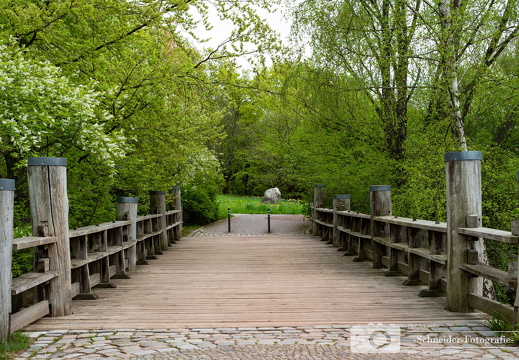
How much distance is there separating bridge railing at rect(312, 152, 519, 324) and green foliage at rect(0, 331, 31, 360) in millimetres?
3903

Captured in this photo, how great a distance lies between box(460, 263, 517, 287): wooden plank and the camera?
14.6 ft

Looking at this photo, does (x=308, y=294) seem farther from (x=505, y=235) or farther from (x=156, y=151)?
(x=156, y=151)

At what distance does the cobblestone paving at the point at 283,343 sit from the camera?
157 inches

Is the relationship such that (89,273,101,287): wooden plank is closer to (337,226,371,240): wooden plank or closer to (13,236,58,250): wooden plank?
(13,236,58,250): wooden plank

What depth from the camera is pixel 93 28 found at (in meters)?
8.78

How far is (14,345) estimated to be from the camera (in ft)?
13.7

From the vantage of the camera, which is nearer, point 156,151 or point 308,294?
point 308,294

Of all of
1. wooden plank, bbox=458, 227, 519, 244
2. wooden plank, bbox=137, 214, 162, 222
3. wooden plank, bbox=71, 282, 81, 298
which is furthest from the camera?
wooden plank, bbox=137, 214, 162, 222

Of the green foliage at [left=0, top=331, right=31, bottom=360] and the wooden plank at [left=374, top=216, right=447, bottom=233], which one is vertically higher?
the wooden plank at [left=374, top=216, right=447, bottom=233]

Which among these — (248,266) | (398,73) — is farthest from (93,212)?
(398,73)

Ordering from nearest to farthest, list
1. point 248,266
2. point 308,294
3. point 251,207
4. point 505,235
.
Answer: point 505,235
point 308,294
point 248,266
point 251,207

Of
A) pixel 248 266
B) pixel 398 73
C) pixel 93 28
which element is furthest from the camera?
pixel 398 73

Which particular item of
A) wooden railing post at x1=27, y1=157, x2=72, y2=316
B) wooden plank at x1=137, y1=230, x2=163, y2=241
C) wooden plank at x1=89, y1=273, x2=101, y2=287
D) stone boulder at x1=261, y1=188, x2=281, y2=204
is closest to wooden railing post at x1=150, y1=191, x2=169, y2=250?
wooden plank at x1=137, y1=230, x2=163, y2=241

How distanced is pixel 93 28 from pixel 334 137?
7.96 m
